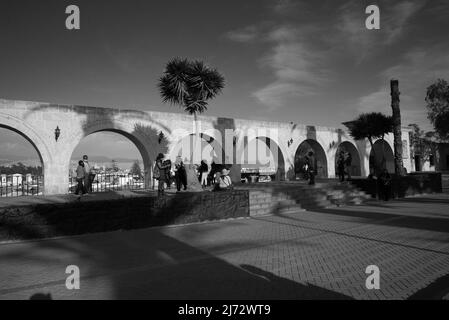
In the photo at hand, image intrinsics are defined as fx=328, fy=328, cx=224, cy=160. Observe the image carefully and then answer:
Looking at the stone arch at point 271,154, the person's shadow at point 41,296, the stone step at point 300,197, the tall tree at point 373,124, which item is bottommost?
the person's shadow at point 41,296

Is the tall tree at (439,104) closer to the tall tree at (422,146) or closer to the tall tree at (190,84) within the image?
the tall tree at (422,146)

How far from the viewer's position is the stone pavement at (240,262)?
456cm

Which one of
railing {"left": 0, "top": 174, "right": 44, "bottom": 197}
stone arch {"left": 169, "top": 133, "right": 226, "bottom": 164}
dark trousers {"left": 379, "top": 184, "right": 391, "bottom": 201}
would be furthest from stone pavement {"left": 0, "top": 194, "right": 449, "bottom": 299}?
stone arch {"left": 169, "top": 133, "right": 226, "bottom": 164}

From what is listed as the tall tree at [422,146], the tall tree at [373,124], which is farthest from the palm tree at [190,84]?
the tall tree at [422,146]

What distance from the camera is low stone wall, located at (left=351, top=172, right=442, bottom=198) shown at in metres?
17.9

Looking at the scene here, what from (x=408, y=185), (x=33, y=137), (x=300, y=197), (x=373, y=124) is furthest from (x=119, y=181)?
(x=373, y=124)

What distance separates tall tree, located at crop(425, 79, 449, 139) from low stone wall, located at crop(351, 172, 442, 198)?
15497 mm

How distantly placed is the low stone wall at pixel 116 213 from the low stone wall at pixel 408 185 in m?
8.95

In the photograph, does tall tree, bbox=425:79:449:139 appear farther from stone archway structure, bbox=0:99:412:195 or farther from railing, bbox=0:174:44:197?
railing, bbox=0:174:44:197

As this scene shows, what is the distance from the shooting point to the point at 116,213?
934cm
